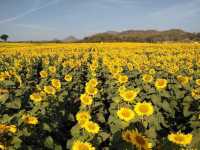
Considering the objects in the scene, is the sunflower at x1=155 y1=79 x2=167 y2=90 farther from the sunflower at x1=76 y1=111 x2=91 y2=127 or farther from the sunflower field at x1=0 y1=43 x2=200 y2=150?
the sunflower at x1=76 y1=111 x2=91 y2=127

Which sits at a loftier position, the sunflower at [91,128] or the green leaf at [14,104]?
the sunflower at [91,128]

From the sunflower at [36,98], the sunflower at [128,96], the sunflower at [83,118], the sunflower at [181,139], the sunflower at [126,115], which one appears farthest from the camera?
the sunflower at [36,98]

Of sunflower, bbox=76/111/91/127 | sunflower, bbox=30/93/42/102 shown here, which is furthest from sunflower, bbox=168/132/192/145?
sunflower, bbox=30/93/42/102

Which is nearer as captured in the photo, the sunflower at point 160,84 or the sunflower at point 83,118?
the sunflower at point 83,118

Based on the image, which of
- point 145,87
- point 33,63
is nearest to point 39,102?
point 145,87

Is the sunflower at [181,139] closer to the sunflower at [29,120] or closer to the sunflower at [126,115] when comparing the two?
the sunflower at [126,115]

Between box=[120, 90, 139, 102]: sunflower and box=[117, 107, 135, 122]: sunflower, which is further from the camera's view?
box=[120, 90, 139, 102]: sunflower

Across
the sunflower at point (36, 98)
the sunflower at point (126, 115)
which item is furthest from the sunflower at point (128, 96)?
the sunflower at point (36, 98)

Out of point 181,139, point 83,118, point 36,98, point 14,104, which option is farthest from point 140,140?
point 14,104

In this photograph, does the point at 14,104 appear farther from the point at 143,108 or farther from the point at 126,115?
the point at 143,108

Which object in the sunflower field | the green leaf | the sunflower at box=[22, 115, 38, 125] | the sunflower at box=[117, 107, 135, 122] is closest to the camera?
the sunflower field

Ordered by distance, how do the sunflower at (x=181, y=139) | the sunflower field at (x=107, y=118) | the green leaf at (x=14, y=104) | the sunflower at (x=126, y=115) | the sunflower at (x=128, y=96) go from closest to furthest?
the sunflower at (x=181, y=139) < the sunflower field at (x=107, y=118) < the sunflower at (x=126, y=115) < the sunflower at (x=128, y=96) < the green leaf at (x=14, y=104)

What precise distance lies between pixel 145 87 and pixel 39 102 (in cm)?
174

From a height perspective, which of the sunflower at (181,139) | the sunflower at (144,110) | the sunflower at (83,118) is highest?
the sunflower at (181,139)
